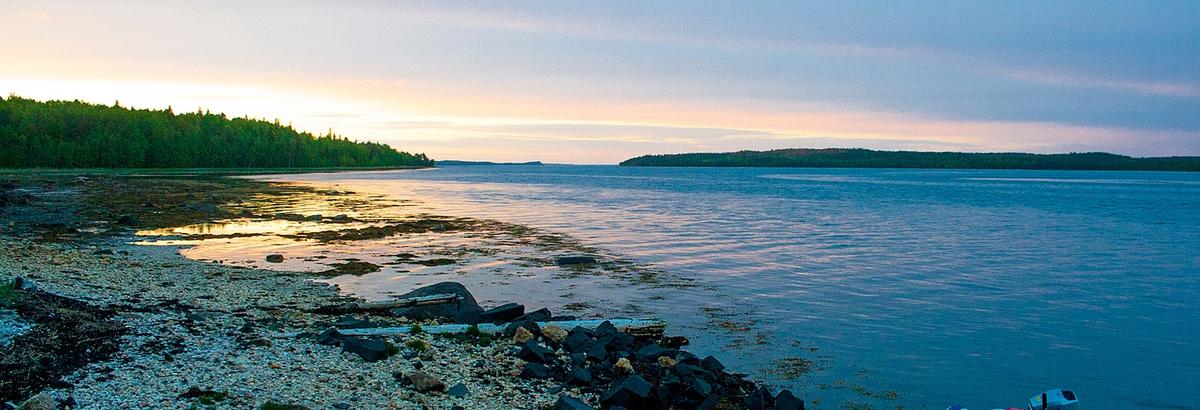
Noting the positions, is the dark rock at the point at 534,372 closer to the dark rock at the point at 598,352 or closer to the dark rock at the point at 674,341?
the dark rock at the point at 598,352

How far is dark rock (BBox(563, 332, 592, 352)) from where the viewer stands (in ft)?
47.1

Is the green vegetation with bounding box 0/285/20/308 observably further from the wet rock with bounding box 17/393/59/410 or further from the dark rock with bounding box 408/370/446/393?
the dark rock with bounding box 408/370/446/393

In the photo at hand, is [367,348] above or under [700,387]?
above

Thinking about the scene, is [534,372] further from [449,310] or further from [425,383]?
[449,310]

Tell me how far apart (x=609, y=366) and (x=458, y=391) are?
286 cm

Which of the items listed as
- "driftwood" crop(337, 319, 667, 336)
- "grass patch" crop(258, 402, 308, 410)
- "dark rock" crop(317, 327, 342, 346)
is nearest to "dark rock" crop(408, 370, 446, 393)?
"grass patch" crop(258, 402, 308, 410)

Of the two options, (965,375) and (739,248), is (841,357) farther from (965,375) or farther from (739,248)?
(739,248)

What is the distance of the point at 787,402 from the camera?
38.4 ft

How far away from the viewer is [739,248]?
113ft

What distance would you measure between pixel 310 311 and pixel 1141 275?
1085 inches

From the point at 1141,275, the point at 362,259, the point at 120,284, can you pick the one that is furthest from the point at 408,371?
the point at 1141,275

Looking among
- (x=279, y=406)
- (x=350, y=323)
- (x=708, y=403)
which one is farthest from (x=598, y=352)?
(x=279, y=406)

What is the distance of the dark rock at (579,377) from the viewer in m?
12.3

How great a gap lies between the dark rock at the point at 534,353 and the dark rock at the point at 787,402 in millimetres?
4024
